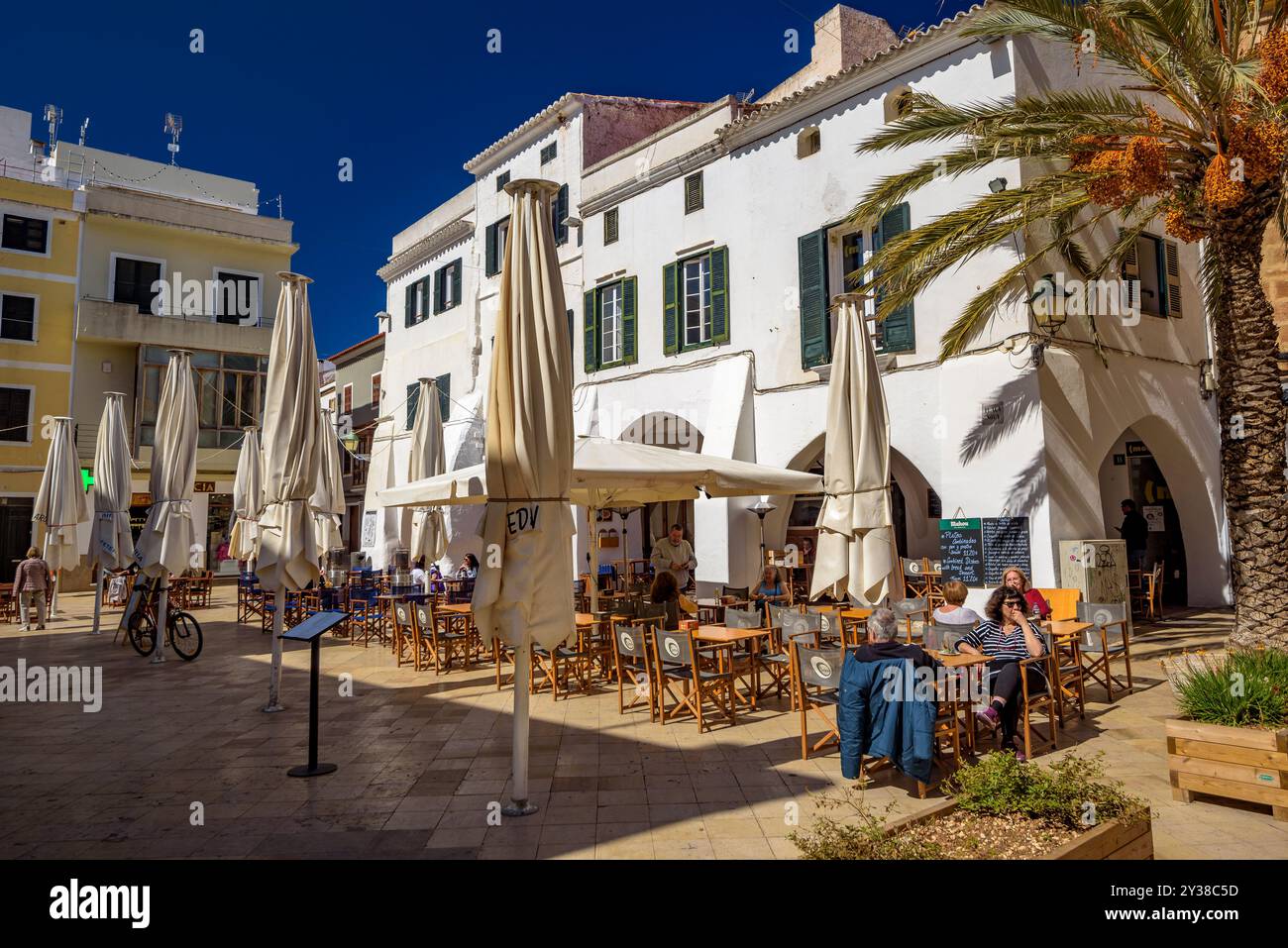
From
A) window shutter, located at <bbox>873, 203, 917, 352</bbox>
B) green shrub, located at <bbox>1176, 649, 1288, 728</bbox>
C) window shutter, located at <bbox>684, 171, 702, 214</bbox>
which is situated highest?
window shutter, located at <bbox>684, 171, 702, 214</bbox>

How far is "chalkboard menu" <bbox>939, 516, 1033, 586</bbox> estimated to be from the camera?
10602 mm

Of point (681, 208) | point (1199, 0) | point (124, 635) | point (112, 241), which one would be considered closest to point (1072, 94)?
point (1199, 0)

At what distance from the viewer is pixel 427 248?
2392 centimetres

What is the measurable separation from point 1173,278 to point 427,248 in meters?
19.0

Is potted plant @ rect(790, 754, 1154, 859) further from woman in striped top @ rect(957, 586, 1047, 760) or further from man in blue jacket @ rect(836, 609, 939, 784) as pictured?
woman in striped top @ rect(957, 586, 1047, 760)

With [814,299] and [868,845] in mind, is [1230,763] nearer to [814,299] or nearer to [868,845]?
[868,845]

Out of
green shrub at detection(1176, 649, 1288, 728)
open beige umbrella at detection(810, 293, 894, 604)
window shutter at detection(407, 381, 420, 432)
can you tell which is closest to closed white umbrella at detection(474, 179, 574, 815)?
open beige umbrella at detection(810, 293, 894, 604)

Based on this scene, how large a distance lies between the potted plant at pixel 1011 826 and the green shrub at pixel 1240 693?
1442 mm

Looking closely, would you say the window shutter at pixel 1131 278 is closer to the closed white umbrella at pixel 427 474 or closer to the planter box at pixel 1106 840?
the planter box at pixel 1106 840

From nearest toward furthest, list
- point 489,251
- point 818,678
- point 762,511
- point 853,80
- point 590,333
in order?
point 818,678 → point 853,80 → point 762,511 → point 590,333 → point 489,251

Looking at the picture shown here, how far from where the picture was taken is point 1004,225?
948 cm

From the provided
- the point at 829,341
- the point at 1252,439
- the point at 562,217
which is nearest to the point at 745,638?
the point at 1252,439

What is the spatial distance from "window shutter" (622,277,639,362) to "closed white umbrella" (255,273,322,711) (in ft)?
29.6

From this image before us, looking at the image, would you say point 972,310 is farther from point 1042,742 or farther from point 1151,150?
point 1042,742
